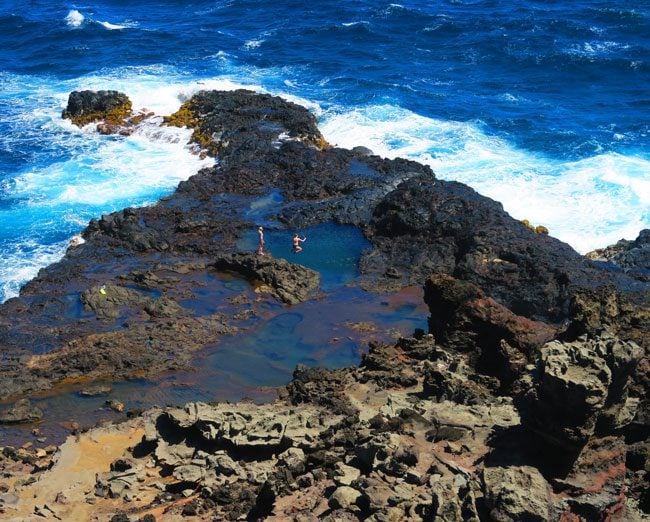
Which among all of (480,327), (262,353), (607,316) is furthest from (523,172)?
(607,316)

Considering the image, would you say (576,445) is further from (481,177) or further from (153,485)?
(481,177)

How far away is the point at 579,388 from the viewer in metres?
13.9

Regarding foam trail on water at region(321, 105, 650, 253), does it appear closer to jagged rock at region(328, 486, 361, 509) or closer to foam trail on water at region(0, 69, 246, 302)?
foam trail on water at region(0, 69, 246, 302)

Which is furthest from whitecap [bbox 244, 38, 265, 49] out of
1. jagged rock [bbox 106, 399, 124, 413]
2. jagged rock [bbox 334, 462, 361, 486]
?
jagged rock [bbox 334, 462, 361, 486]

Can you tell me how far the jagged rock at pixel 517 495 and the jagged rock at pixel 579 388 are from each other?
1083mm

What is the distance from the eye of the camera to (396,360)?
2342 cm

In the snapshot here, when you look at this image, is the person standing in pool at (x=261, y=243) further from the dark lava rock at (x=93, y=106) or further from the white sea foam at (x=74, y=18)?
the white sea foam at (x=74, y=18)

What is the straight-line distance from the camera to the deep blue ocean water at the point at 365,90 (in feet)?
126

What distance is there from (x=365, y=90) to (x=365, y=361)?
106ft

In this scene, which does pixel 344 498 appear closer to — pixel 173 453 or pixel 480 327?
pixel 173 453

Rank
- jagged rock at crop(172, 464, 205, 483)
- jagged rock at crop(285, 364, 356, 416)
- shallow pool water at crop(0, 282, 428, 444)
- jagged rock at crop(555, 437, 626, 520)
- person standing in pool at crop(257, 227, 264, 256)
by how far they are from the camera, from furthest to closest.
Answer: person standing in pool at crop(257, 227, 264, 256), shallow pool water at crop(0, 282, 428, 444), jagged rock at crop(285, 364, 356, 416), jagged rock at crop(172, 464, 205, 483), jagged rock at crop(555, 437, 626, 520)

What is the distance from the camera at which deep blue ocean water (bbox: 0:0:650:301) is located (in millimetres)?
38500

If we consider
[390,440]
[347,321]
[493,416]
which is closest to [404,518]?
[390,440]

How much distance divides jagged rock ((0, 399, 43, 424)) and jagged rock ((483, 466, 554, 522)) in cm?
1408
